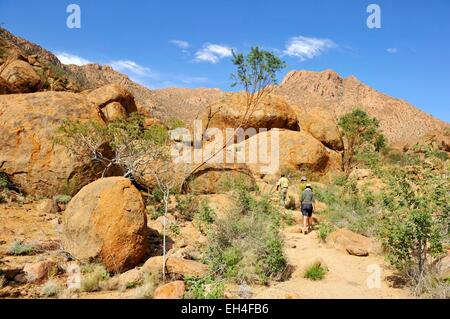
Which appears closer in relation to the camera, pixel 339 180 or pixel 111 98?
pixel 339 180

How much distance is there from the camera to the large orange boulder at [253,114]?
19312 mm

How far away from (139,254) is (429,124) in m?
80.8

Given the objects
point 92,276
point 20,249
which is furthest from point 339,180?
point 20,249

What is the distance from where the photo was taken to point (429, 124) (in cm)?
7506

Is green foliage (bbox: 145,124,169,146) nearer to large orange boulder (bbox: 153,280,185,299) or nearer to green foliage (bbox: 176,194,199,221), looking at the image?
green foliage (bbox: 176,194,199,221)

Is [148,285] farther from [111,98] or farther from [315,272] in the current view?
[111,98]

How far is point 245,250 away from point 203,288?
1553mm

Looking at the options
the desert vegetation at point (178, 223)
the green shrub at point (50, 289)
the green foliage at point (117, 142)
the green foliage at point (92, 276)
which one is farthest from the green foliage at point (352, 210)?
the green shrub at point (50, 289)

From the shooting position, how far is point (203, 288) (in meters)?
5.46

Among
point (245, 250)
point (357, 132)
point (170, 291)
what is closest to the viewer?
point (170, 291)

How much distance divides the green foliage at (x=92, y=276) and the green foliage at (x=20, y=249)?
1.45m

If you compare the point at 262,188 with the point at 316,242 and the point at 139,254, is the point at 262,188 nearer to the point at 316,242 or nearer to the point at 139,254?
the point at 316,242

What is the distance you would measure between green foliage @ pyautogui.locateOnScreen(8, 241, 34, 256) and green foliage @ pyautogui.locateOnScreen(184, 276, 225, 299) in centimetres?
318

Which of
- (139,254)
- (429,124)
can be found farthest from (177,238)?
(429,124)
